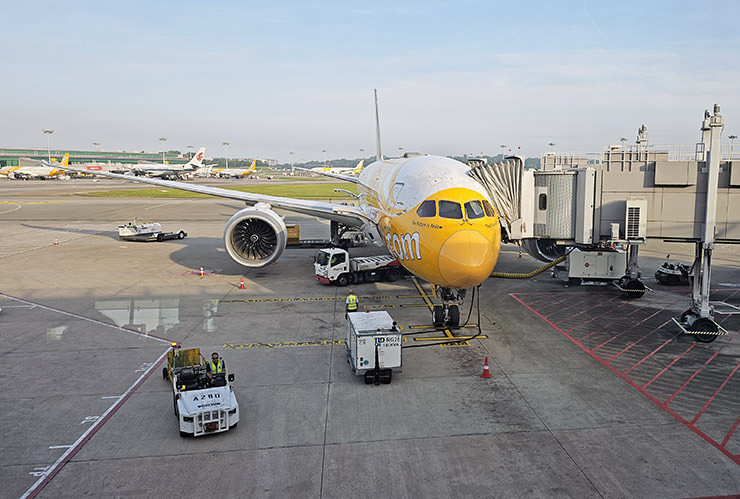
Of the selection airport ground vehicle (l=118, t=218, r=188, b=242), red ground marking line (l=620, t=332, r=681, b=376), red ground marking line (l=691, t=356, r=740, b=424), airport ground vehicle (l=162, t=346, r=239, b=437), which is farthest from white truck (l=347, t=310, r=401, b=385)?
Result: airport ground vehicle (l=118, t=218, r=188, b=242)

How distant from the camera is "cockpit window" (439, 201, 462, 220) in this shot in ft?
53.6

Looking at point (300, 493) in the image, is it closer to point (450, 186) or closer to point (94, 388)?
point (94, 388)

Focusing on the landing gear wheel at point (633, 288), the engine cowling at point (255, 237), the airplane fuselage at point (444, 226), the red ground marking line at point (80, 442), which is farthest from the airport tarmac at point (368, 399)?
the airplane fuselage at point (444, 226)

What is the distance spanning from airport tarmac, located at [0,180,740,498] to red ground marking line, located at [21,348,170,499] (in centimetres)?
4

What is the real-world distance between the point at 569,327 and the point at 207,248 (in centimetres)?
2615

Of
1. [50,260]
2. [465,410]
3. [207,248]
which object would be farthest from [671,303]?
[50,260]

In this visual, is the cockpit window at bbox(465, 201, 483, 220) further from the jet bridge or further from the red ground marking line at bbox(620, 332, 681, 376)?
the red ground marking line at bbox(620, 332, 681, 376)

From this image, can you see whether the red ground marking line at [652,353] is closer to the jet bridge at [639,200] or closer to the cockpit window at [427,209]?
the jet bridge at [639,200]

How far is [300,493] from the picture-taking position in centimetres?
944

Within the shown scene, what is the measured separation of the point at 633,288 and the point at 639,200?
258 inches

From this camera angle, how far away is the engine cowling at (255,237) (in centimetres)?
2632

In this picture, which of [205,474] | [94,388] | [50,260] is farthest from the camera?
[50,260]

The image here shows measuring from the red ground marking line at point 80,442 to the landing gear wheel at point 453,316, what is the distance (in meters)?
9.92

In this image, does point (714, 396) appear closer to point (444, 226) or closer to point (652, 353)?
point (652, 353)
